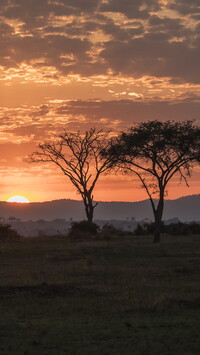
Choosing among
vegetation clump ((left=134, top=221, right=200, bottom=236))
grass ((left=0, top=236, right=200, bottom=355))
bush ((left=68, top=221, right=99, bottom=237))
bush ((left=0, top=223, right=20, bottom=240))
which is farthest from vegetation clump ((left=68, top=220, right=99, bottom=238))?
grass ((left=0, top=236, right=200, bottom=355))

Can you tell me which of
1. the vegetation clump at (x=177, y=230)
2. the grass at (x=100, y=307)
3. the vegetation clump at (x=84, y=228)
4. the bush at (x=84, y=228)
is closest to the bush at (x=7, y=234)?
the vegetation clump at (x=84, y=228)

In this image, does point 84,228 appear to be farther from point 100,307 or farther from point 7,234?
point 100,307

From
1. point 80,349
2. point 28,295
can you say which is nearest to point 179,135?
point 28,295

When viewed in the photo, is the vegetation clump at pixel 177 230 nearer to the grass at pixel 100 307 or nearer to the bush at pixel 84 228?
the bush at pixel 84 228

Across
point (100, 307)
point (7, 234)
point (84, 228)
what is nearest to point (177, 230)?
point (84, 228)

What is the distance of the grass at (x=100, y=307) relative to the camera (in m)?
11.0

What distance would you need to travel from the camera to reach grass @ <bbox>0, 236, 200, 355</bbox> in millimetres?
11039

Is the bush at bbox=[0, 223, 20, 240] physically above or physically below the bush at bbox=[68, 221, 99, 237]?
below

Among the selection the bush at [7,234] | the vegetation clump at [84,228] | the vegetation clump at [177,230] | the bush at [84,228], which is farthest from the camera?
the vegetation clump at [177,230]

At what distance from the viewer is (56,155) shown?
229 ft

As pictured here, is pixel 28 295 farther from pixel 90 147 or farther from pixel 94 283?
pixel 90 147

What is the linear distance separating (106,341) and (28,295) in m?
7.08

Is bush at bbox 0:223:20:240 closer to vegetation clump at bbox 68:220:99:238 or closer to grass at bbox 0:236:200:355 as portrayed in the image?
vegetation clump at bbox 68:220:99:238

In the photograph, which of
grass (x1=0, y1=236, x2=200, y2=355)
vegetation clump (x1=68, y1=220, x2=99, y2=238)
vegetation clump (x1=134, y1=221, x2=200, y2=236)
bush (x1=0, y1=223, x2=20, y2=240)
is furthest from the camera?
vegetation clump (x1=134, y1=221, x2=200, y2=236)
